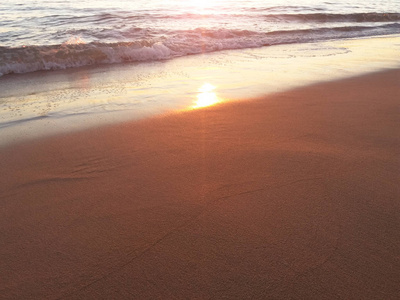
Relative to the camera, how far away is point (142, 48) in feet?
26.3

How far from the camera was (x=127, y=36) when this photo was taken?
30.9 feet

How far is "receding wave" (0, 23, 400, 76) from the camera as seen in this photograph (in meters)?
6.91

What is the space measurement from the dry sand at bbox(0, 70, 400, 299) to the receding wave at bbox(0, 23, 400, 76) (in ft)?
15.0

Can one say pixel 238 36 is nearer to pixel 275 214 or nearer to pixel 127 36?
pixel 127 36

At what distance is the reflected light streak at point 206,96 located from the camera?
400 centimetres

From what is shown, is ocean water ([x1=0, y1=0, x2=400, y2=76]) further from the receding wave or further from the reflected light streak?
the reflected light streak

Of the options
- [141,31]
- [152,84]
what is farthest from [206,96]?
[141,31]

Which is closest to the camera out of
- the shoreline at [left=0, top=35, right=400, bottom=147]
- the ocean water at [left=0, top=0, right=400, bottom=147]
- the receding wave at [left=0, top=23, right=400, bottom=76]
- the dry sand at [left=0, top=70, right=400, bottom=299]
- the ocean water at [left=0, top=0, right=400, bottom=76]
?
the dry sand at [left=0, top=70, right=400, bottom=299]

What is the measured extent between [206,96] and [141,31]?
6588 millimetres

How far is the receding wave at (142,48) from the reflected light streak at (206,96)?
3.48 m

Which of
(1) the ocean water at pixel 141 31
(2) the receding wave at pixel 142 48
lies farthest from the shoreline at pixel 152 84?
(1) the ocean water at pixel 141 31

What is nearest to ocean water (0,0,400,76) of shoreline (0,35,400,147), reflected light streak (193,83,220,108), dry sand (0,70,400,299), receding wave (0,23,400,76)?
receding wave (0,23,400,76)

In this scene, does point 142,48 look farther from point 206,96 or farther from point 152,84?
point 206,96

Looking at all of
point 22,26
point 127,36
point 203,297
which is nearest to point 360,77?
point 203,297
